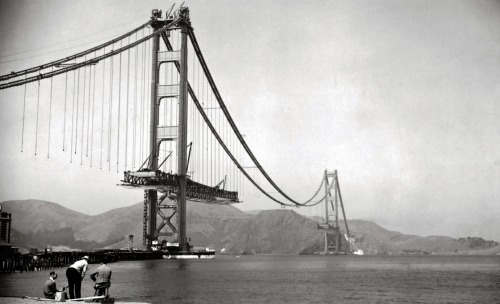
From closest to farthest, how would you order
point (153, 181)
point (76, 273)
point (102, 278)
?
point (76, 273) < point (102, 278) < point (153, 181)

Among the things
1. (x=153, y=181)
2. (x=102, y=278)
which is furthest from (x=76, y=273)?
(x=153, y=181)

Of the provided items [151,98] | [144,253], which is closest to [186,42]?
[151,98]

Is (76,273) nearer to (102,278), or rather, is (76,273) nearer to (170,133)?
(102,278)

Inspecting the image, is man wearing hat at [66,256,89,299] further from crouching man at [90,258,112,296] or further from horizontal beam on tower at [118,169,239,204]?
horizontal beam on tower at [118,169,239,204]

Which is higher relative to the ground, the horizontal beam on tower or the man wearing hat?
the horizontal beam on tower

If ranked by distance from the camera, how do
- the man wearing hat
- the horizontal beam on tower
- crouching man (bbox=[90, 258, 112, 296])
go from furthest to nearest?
→ 1. the horizontal beam on tower
2. crouching man (bbox=[90, 258, 112, 296])
3. the man wearing hat

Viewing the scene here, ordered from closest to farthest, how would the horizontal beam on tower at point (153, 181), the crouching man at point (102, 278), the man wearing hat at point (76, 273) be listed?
the man wearing hat at point (76, 273), the crouching man at point (102, 278), the horizontal beam on tower at point (153, 181)

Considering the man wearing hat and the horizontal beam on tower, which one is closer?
the man wearing hat

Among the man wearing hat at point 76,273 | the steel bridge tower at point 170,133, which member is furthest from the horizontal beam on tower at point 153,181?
the man wearing hat at point 76,273

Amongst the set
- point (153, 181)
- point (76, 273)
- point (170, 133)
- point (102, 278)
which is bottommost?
point (102, 278)

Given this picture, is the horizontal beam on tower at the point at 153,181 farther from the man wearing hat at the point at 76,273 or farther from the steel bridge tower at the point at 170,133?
the man wearing hat at the point at 76,273

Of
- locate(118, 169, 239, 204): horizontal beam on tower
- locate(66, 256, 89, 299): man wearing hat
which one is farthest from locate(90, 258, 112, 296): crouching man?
locate(118, 169, 239, 204): horizontal beam on tower

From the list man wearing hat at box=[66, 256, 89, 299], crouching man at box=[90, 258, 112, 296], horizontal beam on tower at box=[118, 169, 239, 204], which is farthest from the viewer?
horizontal beam on tower at box=[118, 169, 239, 204]
